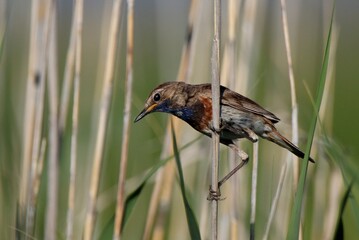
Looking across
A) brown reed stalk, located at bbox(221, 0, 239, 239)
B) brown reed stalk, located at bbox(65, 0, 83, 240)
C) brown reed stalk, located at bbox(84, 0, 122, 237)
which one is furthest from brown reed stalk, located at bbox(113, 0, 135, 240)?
brown reed stalk, located at bbox(221, 0, 239, 239)

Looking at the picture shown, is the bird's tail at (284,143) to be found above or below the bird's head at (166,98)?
below

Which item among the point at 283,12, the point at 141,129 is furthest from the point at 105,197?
the point at 283,12

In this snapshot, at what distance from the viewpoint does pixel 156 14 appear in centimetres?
509

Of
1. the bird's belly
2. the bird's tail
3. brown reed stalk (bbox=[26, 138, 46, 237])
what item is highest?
the bird's belly

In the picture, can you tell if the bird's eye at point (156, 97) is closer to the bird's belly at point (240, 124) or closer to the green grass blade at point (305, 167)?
the bird's belly at point (240, 124)

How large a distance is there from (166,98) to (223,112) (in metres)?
0.27

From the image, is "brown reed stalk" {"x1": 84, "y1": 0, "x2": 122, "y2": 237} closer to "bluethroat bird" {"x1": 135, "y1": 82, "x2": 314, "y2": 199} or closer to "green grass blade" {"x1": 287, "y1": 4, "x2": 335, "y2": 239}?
"bluethroat bird" {"x1": 135, "y1": 82, "x2": 314, "y2": 199}

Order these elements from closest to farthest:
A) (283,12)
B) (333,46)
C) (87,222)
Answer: (283,12) → (87,222) → (333,46)

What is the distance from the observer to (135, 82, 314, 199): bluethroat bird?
3.24 metres

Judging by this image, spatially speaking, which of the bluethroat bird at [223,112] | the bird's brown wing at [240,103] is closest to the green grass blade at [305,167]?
the bluethroat bird at [223,112]

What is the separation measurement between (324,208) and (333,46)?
766mm

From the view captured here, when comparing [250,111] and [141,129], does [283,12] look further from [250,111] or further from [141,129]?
[141,129]

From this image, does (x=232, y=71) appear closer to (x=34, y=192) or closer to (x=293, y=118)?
(x=293, y=118)

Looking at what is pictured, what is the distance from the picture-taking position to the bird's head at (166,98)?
3.24m
